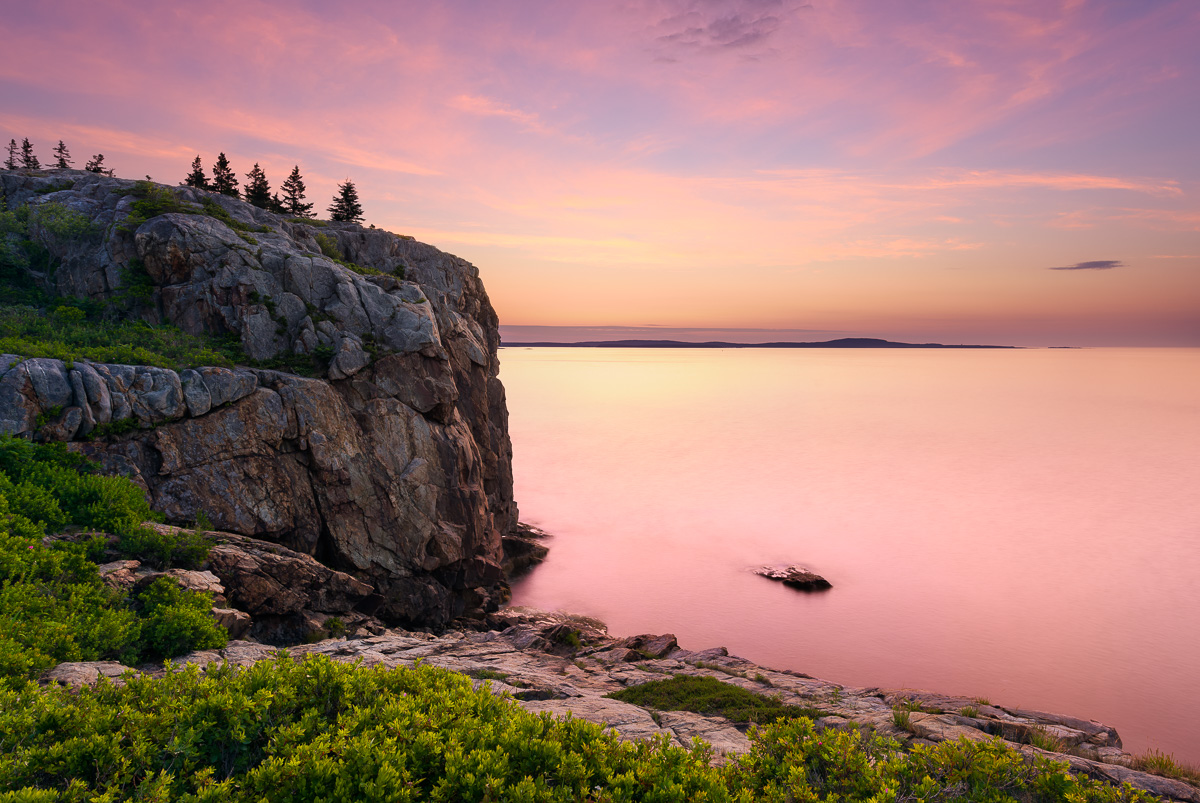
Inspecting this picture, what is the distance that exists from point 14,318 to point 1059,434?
139497mm

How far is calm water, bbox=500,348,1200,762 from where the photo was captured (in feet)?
115

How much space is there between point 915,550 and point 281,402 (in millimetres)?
55439

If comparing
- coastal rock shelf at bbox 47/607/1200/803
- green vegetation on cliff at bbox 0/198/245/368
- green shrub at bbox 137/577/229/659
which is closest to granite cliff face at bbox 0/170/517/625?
green vegetation on cliff at bbox 0/198/245/368

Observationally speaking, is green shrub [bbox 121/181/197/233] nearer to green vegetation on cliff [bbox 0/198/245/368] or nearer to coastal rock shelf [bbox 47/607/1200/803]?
green vegetation on cliff [bbox 0/198/245/368]

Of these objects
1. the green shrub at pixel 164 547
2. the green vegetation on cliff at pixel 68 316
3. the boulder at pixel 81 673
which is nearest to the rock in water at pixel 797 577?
the green shrub at pixel 164 547

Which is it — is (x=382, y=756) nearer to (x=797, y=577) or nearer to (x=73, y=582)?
(x=73, y=582)

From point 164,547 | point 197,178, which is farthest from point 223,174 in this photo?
point 164,547

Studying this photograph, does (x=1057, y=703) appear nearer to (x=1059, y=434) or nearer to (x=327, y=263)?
(x=327, y=263)

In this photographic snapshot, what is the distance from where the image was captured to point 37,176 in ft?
145

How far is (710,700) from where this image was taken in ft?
57.6

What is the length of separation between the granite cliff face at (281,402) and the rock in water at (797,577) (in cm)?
2380

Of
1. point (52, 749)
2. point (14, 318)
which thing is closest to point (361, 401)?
point (14, 318)

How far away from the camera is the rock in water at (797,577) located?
151 feet

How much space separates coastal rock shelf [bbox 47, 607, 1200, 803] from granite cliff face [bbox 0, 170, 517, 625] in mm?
6597
